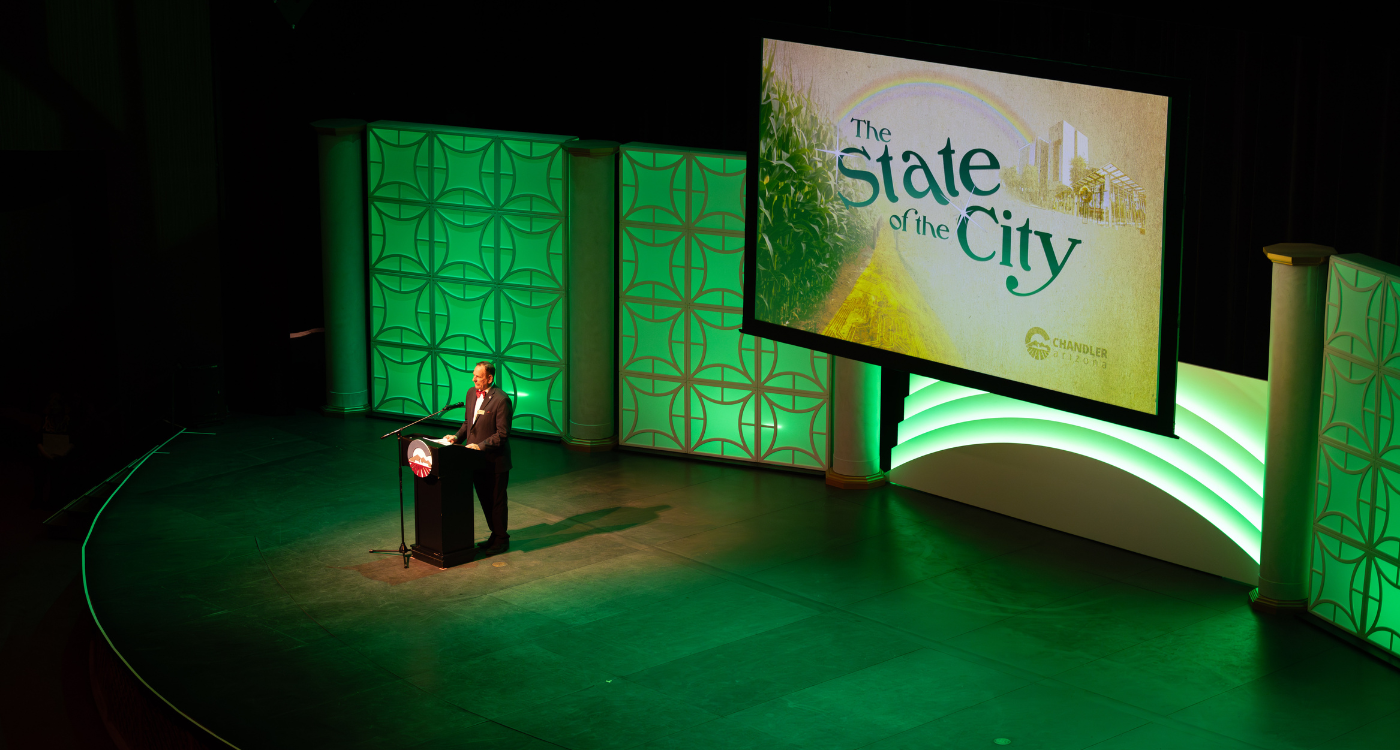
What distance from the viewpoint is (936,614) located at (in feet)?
29.0

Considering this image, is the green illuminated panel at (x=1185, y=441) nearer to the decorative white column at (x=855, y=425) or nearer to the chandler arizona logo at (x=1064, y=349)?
the decorative white column at (x=855, y=425)

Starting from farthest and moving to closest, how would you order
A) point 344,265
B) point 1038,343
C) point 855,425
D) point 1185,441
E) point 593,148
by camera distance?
1. point 344,265
2. point 593,148
3. point 855,425
4. point 1185,441
5. point 1038,343

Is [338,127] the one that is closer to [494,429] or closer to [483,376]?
[483,376]

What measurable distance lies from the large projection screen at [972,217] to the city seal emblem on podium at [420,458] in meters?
3.00

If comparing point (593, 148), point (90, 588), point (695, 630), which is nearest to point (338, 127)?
point (593, 148)

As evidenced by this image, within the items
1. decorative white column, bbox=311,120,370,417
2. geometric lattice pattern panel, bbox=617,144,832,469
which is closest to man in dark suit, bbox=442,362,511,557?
geometric lattice pattern panel, bbox=617,144,832,469

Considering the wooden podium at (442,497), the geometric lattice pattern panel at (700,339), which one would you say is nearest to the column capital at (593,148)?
the geometric lattice pattern panel at (700,339)

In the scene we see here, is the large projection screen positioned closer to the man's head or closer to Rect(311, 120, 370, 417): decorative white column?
the man's head

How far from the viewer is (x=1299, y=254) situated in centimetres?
831

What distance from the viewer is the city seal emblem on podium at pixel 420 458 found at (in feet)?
30.2

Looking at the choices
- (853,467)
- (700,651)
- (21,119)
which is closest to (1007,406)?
(853,467)

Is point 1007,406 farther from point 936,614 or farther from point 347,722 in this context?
point 347,722

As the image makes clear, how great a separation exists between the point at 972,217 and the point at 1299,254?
2.02 m

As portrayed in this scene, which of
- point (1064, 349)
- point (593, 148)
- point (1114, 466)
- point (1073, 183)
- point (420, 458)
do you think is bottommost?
point (1114, 466)
